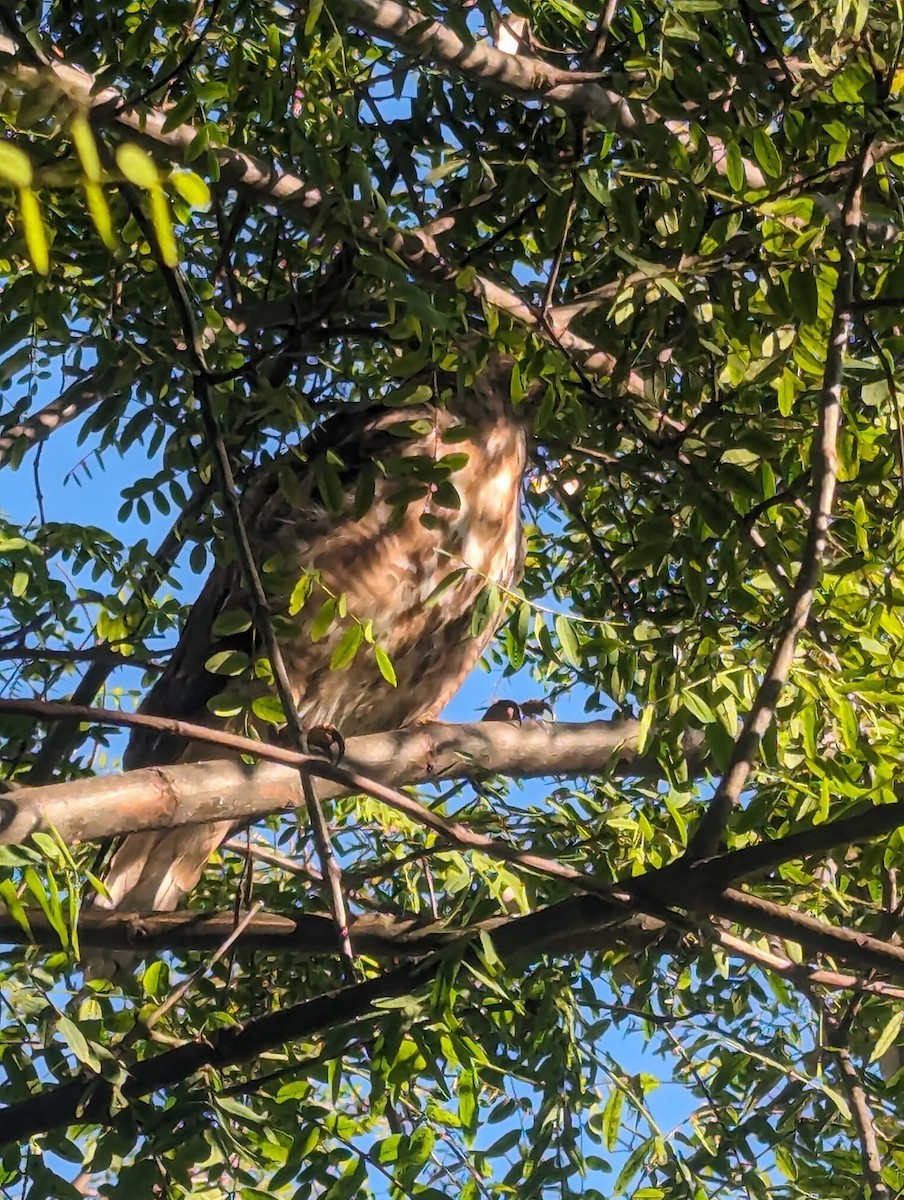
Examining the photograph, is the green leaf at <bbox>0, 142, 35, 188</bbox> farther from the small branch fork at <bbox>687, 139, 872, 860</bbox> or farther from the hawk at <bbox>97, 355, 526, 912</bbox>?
the hawk at <bbox>97, 355, 526, 912</bbox>

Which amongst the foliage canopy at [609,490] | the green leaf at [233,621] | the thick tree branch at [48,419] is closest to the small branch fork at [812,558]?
the foliage canopy at [609,490]

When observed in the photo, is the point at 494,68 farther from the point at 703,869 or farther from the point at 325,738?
the point at 325,738

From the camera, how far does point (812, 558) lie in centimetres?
132

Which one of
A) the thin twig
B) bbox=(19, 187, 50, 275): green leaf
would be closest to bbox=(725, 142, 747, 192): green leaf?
bbox=(19, 187, 50, 275): green leaf

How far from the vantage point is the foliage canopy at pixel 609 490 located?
4.36 feet

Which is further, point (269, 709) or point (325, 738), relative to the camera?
point (325, 738)

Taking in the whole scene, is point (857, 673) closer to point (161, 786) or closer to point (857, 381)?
point (857, 381)

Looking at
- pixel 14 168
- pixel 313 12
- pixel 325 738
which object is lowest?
pixel 14 168

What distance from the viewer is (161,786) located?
4.46 feet

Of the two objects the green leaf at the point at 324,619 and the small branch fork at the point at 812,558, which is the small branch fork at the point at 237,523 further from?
the small branch fork at the point at 812,558

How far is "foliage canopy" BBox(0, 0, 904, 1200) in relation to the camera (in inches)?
52.3

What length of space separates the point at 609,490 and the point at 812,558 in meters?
0.82

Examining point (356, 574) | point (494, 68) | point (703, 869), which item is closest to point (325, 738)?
point (356, 574)

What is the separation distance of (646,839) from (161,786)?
75cm
